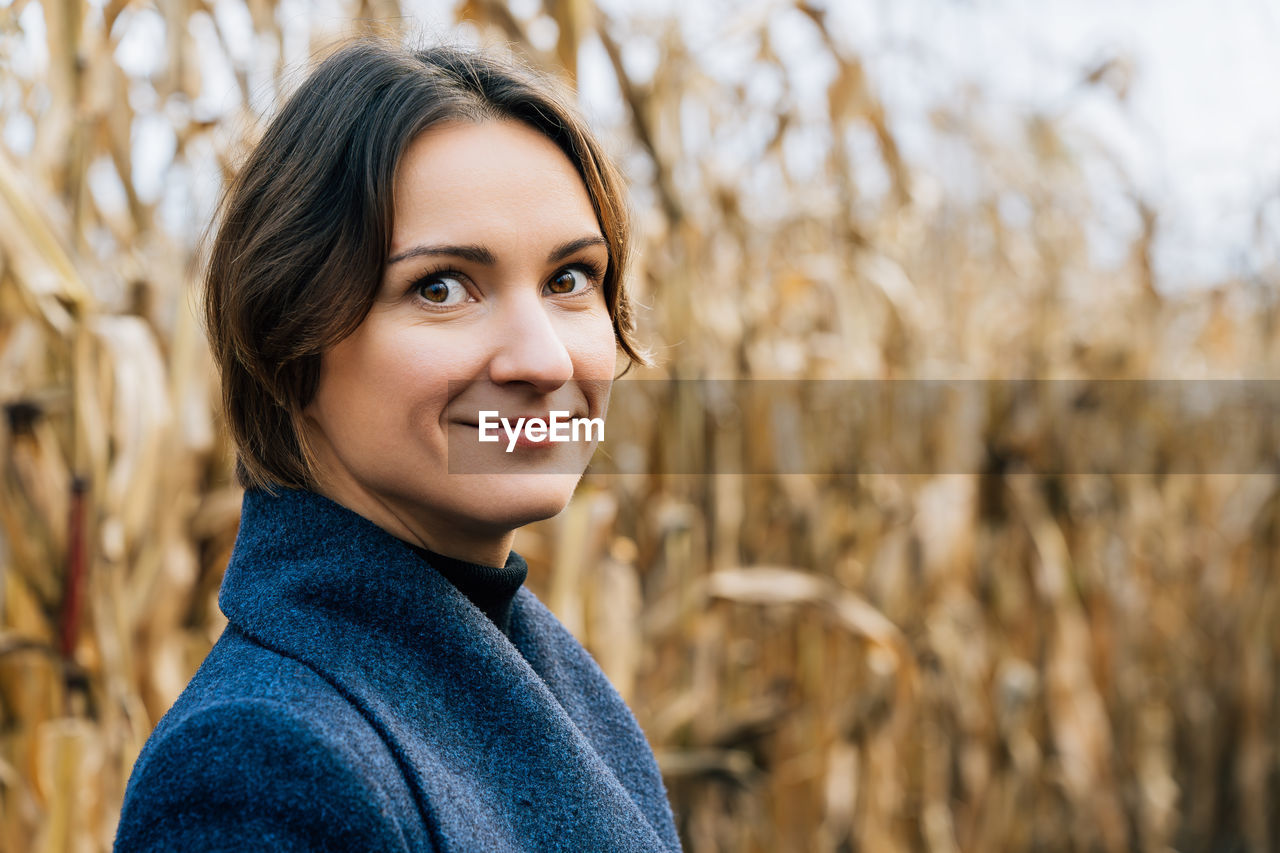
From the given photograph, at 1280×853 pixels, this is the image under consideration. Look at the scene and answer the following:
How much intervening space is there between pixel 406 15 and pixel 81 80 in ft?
1.17

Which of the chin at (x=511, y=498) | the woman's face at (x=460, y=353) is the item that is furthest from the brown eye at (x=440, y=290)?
the chin at (x=511, y=498)

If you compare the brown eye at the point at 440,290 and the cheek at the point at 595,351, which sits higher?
the brown eye at the point at 440,290

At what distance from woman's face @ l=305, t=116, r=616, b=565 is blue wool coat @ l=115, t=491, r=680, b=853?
5 cm

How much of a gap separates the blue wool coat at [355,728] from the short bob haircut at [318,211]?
0.06 metres

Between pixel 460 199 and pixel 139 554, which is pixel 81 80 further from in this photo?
pixel 460 199

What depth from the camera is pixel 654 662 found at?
176 centimetres

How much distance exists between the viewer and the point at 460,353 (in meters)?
0.63

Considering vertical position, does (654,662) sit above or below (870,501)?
below

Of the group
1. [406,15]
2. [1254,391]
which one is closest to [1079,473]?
[1254,391]

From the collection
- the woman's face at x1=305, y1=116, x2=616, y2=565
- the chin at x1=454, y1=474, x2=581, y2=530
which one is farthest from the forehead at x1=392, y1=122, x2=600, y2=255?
the chin at x1=454, y1=474, x2=581, y2=530

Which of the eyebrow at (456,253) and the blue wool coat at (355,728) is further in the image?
the eyebrow at (456,253)

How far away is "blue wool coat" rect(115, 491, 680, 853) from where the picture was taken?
0.52m

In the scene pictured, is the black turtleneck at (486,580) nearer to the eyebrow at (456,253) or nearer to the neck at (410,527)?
the neck at (410,527)

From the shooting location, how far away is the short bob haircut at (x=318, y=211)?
2.07 feet
